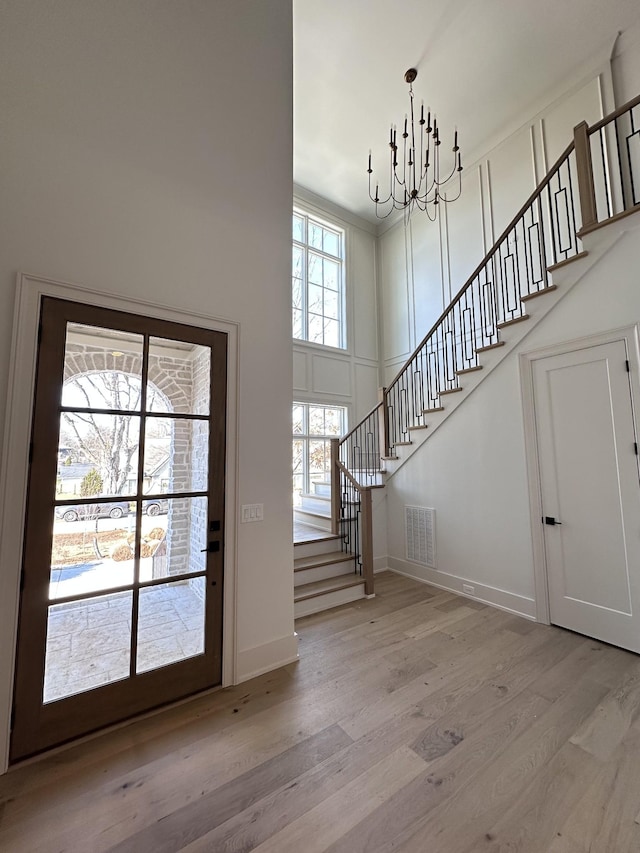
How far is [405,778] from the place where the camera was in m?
1.68

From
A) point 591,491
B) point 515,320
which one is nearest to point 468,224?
point 515,320

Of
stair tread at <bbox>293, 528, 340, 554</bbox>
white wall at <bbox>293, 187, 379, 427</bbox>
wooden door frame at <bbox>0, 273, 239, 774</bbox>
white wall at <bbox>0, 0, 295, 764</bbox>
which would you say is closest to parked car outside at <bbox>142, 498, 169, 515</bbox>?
white wall at <bbox>0, 0, 295, 764</bbox>

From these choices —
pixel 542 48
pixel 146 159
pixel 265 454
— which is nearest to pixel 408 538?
pixel 265 454

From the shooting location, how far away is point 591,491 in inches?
Result: 117

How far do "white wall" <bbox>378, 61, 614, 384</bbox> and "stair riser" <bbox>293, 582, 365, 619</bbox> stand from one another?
15.4 feet

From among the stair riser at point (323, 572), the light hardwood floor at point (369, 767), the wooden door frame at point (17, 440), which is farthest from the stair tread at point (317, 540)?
the wooden door frame at point (17, 440)

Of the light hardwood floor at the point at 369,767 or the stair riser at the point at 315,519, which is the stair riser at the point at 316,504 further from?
the light hardwood floor at the point at 369,767

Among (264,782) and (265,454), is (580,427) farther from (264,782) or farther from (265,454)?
(264,782)

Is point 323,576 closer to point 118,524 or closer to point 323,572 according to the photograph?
point 323,572

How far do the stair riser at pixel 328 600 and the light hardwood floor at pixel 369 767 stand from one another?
73cm

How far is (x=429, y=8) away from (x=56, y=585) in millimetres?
6405

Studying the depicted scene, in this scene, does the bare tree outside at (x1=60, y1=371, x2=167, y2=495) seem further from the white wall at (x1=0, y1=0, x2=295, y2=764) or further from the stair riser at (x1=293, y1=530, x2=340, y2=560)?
the stair riser at (x1=293, y1=530, x2=340, y2=560)

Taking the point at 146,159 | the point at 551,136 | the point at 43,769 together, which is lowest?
the point at 43,769

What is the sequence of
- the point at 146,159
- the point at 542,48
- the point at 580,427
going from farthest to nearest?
the point at 542,48, the point at 580,427, the point at 146,159
